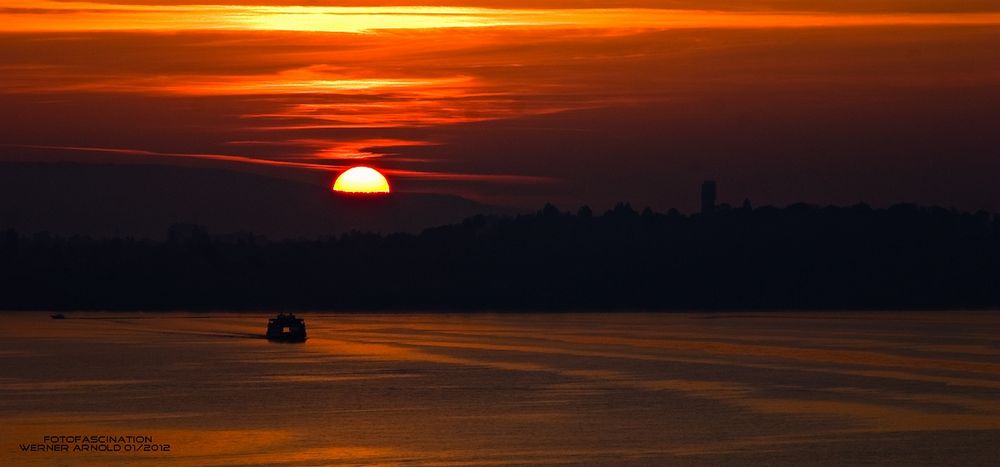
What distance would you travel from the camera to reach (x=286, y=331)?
132 metres

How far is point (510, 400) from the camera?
7100 centimetres

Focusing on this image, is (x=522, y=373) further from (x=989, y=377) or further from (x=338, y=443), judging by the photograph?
(x=338, y=443)

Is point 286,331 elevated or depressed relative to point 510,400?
elevated

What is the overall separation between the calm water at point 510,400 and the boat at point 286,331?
7.16 ft

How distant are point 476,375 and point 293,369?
10.8 m

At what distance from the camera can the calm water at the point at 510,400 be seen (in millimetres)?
52500

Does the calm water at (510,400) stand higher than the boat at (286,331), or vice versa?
the boat at (286,331)

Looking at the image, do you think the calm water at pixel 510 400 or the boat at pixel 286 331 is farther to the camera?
the boat at pixel 286 331

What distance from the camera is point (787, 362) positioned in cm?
10219

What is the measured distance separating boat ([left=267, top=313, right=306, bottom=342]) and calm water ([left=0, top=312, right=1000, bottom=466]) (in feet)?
7.16

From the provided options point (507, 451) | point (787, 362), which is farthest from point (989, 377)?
point (507, 451)

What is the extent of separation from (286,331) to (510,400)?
208 ft

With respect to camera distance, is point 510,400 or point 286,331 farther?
point 286,331

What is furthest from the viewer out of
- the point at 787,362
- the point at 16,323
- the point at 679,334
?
the point at 16,323
